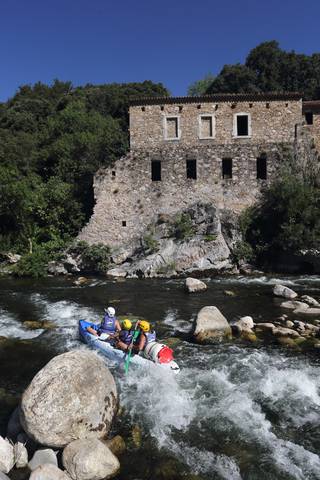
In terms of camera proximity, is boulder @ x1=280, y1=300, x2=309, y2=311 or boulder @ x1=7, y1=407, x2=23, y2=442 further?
boulder @ x1=280, y1=300, x2=309, y2=311

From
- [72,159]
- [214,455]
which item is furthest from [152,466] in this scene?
[72,159]

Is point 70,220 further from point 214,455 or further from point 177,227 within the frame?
point 214,455

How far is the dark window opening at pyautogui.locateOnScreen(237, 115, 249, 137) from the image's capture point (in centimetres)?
2477

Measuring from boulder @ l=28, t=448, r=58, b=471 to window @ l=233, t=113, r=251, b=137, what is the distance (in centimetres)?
2259

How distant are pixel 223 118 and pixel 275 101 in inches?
139

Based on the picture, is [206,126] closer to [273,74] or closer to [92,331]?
[92,331]

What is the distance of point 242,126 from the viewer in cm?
2514

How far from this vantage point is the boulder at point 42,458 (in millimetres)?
5598

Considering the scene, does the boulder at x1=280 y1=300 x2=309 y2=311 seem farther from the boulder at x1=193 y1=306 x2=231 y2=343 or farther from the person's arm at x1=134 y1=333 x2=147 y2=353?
the person's arm at x1=134 y1=333 x2=147 y2=353

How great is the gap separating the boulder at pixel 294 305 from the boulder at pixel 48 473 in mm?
10410

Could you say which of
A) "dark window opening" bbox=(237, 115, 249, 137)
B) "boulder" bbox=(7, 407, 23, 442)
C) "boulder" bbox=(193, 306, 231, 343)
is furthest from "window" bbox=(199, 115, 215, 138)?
"boulder" bbox=(7, 407, 23, 442)

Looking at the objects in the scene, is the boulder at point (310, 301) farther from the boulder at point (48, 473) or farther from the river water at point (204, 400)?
the boulder at point (48, 473)

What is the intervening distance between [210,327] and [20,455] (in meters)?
6.31

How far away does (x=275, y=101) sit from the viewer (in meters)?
24.2
